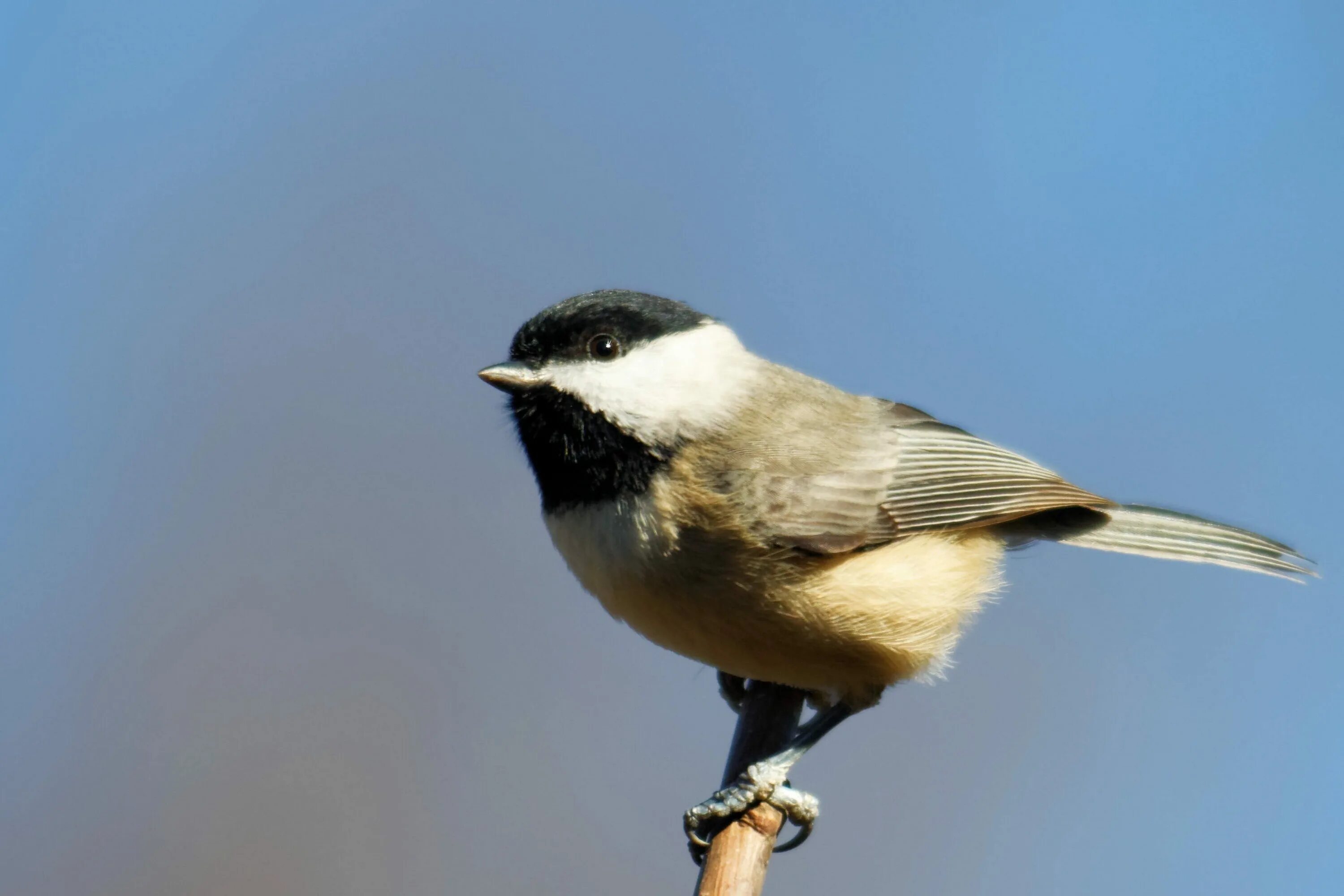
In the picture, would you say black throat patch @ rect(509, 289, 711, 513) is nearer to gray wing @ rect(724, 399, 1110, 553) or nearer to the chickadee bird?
the chickadee bird

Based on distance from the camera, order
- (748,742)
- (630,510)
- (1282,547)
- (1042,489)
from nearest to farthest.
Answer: (630,510)
(748,742)
(1042,489)
(1282,547)

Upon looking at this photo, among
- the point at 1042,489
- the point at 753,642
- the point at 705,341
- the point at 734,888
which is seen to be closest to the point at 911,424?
the point at 1042,489

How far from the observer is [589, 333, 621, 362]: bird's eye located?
1.99 meters

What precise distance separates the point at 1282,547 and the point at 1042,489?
23.6 inches

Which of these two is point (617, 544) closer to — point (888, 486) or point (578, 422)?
point (578, 422)

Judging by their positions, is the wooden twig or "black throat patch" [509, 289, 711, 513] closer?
the wooden twig

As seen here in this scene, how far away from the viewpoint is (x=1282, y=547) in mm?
2410

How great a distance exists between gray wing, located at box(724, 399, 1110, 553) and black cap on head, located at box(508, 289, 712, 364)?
320mm

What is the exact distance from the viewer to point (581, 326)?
1.97 m

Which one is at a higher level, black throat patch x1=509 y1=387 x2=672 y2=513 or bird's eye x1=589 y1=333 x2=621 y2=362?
bird's eye x1=589 y1=333 x2=621 y2=362

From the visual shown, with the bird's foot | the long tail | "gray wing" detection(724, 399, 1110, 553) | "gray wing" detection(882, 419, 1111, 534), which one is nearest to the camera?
the bird's foot

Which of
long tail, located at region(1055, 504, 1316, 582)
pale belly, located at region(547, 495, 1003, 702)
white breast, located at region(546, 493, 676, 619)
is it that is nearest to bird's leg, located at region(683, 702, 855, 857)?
pale belly, located at region(547, 495, 1003, 702)

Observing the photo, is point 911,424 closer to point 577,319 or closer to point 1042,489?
point 1042,489

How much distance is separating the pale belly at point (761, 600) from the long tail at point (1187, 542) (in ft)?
Result: 1.73
